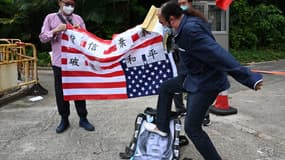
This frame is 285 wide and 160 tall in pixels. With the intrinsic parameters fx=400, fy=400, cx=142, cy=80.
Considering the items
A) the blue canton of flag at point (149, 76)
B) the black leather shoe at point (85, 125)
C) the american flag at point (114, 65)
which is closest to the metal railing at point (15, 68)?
the black leather shoe at point (85, 125)

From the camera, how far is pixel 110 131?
5.42 m

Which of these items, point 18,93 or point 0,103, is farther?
point 18,93

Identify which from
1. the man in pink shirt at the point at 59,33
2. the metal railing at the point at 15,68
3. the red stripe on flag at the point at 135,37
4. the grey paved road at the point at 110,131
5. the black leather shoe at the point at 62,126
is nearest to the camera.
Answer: the grey paved road at the point at 110,131

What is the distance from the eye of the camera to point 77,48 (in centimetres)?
509

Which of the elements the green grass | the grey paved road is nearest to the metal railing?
the grey paved road

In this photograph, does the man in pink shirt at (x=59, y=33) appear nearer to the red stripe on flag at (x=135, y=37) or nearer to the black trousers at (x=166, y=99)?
the red stripe on flag at (x=135, y=37)

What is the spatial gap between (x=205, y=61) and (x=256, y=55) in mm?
12427

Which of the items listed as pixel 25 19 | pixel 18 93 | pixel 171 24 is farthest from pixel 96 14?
pixel 171 24

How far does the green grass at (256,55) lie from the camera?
14.7 m

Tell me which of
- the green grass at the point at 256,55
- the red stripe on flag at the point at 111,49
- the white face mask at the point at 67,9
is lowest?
the green grass at the point at 256,55

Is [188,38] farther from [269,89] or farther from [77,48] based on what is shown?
[269,89]

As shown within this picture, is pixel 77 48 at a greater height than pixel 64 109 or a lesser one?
greater

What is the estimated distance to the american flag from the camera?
482 centimetres

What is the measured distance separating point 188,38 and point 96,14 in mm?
10803
